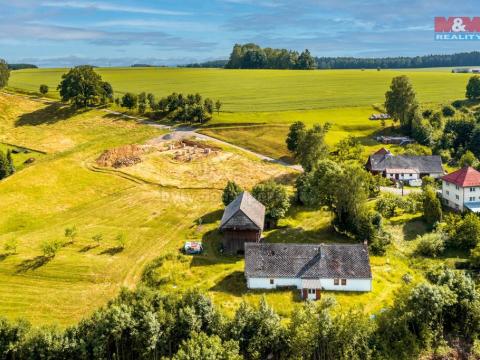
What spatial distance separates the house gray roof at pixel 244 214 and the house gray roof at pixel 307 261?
23.3ft

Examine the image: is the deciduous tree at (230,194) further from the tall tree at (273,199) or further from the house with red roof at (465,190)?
the house with red roof at (465,190)

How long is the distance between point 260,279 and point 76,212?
1405 inches

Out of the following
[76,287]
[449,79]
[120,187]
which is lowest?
[76,287]

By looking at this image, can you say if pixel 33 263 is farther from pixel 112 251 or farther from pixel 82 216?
pixel 82 216

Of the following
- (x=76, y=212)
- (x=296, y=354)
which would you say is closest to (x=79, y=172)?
(x=76, y=212)

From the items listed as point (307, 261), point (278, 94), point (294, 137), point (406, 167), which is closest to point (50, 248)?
point (307, 261)

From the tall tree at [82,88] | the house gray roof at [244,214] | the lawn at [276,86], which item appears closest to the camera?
the house gray roof at [244,214]

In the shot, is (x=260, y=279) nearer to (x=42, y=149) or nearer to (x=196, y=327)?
(x=196, y=327)

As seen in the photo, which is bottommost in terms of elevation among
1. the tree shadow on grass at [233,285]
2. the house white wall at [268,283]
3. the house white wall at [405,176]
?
the tree shadow on grass at [233,285]

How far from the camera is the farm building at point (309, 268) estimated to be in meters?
47.3

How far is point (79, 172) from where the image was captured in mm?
86125

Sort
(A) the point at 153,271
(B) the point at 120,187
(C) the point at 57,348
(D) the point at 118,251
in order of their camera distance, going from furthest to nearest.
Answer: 1. (B) the point at 120,187
2. (D) the point at 118,251
3. (A) the point at 153,271
4. (C) the point at 57,348

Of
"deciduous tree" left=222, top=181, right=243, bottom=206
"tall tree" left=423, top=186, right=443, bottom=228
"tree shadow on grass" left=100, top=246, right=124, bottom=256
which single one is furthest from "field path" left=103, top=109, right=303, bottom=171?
"tree shadow on grass" left=100, top=246, right=124, bottom=256

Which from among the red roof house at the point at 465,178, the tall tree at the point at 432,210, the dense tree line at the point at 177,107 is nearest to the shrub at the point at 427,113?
the dense tree line at the point at 177,107
